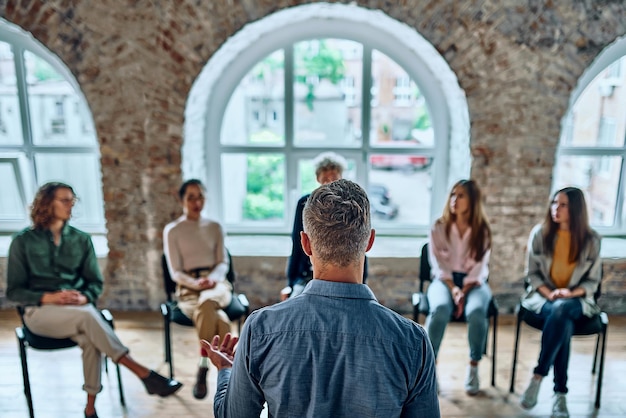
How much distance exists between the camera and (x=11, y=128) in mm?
4883

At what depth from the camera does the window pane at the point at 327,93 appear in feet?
15.6

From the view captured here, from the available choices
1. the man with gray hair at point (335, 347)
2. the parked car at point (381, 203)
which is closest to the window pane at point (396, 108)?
the parked car at point (381, 203)

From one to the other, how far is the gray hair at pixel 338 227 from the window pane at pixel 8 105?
4.25 m

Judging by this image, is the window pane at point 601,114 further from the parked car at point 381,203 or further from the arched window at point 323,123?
the parked car at point 381,203

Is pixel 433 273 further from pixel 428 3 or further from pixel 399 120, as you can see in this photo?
pixel 428 3

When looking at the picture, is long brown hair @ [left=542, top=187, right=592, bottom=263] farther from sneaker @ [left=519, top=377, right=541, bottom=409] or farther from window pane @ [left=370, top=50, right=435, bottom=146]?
window pane @ [left=370, top=50, right=435, bottom=146]

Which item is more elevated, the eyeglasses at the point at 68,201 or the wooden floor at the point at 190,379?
the eyeglasses at the point at 68,201

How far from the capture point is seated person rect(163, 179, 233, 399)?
366 cm

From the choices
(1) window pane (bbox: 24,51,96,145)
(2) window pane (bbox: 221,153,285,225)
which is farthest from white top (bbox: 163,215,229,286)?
(1) window pane (bbox: 24,51,96,145)

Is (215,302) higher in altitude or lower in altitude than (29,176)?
lower

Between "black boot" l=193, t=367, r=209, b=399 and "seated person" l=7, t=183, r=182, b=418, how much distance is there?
118 millimetres

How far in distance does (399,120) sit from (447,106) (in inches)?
16.3

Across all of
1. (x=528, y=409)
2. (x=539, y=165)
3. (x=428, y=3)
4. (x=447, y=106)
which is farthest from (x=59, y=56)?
(x=528, y=409)

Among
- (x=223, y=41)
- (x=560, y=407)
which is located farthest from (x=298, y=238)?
(x=560, y=407)
